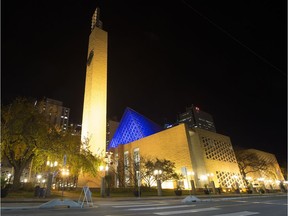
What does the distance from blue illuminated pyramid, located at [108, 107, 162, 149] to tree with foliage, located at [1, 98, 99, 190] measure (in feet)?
144

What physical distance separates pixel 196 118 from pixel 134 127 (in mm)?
94718

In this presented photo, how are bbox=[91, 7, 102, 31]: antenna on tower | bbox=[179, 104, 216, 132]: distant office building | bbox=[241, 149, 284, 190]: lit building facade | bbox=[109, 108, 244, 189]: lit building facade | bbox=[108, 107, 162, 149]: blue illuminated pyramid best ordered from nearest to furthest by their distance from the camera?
bbox=[109, 108, 244, 189]: lit building facade, bbox=[91, 7, 102, 31]: antenna on tower, bbox=[108, 107, 162, 149]: blue illuminated pyramid, bbox=[241, 149, 284, 190]: lit building facade, bbox=[179, 104, 216, 132]: distant office building

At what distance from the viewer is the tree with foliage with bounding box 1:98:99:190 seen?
2178 centimetres

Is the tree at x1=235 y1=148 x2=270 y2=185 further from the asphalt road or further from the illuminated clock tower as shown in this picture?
the asphalt road

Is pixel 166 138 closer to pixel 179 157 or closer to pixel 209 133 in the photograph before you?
pixel 179 157

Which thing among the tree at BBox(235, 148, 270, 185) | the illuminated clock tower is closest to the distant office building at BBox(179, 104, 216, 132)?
→ the tree at BBox(235, 148, 270, 185)

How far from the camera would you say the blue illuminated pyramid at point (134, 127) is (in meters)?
69.6

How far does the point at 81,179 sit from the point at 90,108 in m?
14.1

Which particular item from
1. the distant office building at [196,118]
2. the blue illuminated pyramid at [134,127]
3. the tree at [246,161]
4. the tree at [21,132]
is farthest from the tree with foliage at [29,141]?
the distant office building at [196,118]

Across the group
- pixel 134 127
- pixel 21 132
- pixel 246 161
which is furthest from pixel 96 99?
pixel 246 161

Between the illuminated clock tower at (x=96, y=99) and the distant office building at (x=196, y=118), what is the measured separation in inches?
4252

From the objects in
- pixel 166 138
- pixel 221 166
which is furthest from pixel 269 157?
pixel 166 138

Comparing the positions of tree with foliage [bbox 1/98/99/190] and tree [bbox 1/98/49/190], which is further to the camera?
tree with foliage [bbox 1/98/99/190]

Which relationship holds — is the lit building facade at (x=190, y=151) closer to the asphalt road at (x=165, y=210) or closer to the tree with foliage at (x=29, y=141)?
the tree with foliage at (x=29, y=141)
